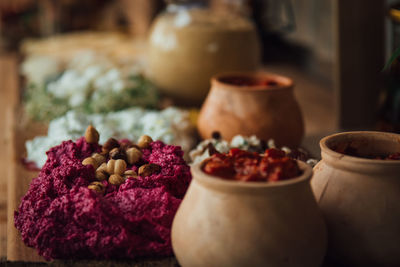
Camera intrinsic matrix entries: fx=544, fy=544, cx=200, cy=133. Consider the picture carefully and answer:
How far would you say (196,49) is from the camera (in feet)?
5.27

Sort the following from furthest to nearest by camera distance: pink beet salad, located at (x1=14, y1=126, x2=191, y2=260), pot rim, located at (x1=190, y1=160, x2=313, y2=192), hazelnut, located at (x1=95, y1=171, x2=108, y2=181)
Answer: hazelnut, located at (x1=95, y1=171, x2=108, y2=181) < pink beet salad, located at (x1=14, y1=126, x2=191, y2=260) < pot rim, located at (x1=190, y1=160, x2=313, y2=192)

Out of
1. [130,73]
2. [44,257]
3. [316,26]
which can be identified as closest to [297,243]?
[44,257]

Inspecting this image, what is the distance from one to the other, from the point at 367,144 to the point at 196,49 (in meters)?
0.94

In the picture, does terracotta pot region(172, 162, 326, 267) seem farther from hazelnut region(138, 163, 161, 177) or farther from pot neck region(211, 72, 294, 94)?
pot neck region(211, 72, 294, 94)

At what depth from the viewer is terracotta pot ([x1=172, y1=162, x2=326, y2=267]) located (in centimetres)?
59

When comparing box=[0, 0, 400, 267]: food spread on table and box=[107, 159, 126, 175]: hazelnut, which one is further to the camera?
box=[107, 159, 126, 175]: hazelnut

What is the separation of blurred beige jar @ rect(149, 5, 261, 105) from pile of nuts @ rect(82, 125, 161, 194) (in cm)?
76

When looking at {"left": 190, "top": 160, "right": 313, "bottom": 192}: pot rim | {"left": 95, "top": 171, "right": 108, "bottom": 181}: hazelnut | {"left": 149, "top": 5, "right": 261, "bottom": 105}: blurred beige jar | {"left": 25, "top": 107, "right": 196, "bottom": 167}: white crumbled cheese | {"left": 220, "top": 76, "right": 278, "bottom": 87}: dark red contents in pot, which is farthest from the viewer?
{"left": 149, "top": 5, "right": 261, "bottom": 105}: blurred beige jar

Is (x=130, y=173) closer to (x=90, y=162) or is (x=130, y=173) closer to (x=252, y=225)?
(x=90, y=162)

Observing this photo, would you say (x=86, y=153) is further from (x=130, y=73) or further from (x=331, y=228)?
(x=130, y=73)

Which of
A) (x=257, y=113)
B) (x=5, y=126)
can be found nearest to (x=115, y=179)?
(x=257, y=113)

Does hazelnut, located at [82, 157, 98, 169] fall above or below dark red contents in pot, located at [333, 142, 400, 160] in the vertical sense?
below

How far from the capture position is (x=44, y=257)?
0.72 metres

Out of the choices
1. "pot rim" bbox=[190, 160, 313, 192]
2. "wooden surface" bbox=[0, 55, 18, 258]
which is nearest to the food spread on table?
"pot rim" bbox=[190, 160, 313, 192]
